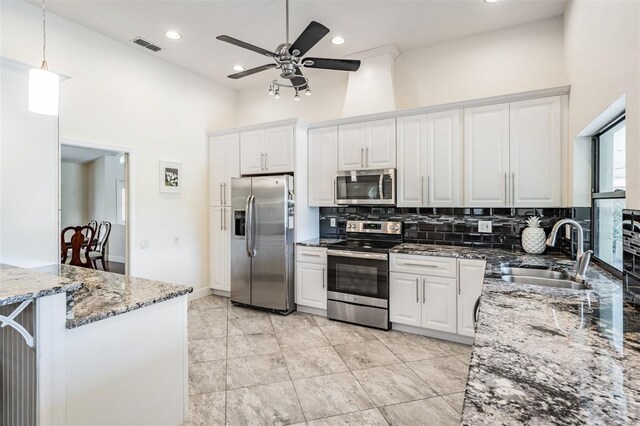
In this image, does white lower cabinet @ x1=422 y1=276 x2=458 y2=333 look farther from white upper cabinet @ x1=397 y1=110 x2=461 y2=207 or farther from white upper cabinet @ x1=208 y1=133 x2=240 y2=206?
white upper cabinet @ x1=208 y1=133 x2=240 y2=206

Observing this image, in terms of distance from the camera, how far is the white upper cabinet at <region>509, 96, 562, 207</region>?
296 centimetres

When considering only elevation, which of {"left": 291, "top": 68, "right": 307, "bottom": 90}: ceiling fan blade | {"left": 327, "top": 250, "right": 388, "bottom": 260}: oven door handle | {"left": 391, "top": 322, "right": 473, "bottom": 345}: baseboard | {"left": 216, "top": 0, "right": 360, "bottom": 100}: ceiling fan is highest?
{"left": 216, "top": 0, "right": 360, "bottom": 100}: ceiling fan

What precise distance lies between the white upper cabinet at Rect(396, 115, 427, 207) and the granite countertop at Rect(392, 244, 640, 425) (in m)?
2.00

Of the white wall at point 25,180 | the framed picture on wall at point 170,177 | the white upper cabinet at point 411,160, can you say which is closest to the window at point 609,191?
the white upper cabinet at point 411,160

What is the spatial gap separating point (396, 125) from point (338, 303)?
2156 millimetres

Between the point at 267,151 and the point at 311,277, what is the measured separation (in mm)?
1740

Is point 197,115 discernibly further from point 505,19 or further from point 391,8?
point 505,19

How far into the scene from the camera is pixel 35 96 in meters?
1.69

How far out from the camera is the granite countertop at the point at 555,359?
690 mm

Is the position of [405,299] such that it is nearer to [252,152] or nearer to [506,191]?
[506,191]

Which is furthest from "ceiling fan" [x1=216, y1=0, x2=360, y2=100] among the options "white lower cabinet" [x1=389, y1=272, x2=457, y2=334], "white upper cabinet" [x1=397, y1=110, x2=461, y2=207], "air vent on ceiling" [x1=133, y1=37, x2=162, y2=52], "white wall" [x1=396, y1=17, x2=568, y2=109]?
"white lower cabinet" [x1=389, y1=272, x2=457, y2=334]

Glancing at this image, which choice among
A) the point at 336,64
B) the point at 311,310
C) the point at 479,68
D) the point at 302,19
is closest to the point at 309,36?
the point at 336,64

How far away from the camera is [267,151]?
425cm

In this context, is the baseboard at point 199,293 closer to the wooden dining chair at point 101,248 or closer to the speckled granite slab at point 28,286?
the wooden dining chair at point 101,248
